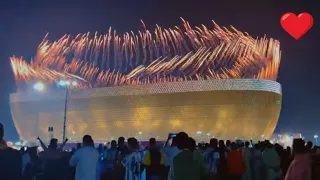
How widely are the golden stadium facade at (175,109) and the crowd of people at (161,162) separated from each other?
40.4 m

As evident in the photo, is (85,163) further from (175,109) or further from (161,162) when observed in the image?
(175,109)

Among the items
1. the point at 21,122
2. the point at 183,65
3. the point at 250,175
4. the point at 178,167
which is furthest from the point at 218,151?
the point at 21,122

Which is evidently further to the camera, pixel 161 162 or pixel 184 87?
pixel 184 87

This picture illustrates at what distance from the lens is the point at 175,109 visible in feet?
185

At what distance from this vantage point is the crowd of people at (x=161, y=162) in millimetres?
5848

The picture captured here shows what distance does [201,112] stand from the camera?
2196 inches

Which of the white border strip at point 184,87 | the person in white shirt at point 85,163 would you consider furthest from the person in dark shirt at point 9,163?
the white border strip at point 184,87

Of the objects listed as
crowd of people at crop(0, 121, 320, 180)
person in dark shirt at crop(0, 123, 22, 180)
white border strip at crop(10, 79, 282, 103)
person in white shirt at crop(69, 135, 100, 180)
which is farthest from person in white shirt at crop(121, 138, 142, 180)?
white border strip at crop(10, 79, 282, 103)

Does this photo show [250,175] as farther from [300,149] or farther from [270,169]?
[300,149]

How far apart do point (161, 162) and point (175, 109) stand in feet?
150

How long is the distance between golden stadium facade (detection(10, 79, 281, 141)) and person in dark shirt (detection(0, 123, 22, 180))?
160ft

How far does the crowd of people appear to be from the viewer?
19.2 feet

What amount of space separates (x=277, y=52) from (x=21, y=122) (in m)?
36.1

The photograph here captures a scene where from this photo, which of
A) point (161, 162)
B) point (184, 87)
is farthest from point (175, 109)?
point (161, 162)
